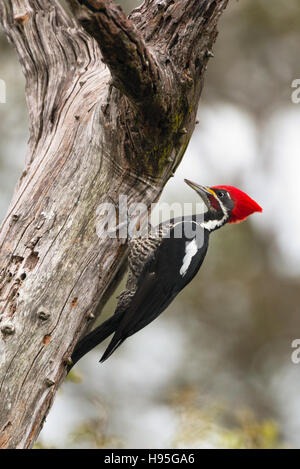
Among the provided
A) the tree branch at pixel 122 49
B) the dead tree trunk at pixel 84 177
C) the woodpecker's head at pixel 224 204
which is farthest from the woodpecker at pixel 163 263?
the tree branch at pixel 122 49

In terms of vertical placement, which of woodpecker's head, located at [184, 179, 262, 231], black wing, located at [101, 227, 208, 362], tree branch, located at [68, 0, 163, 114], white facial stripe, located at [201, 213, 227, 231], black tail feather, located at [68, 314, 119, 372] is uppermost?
tree branch, located at [68, 0, 163, 114]

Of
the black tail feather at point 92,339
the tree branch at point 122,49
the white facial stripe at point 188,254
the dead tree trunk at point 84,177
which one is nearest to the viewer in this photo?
the tree branch at point 122,49

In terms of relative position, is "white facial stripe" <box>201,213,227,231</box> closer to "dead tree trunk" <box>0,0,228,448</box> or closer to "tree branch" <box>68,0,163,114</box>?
"dead tree trunk" <box>0,0,228,448</box>

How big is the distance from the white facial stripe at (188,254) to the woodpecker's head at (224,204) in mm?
321

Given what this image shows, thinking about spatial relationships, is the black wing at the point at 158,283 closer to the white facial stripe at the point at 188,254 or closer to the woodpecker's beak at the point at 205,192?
the white facial stripe at the point at 188,254

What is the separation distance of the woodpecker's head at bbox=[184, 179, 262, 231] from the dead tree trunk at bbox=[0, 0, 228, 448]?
78cm

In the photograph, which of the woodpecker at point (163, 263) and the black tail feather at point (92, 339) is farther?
the woodpecker at point (163, 263)

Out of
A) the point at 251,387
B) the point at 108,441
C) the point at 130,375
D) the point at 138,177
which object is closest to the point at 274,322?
the point at 251,387

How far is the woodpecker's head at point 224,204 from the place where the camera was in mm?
4215

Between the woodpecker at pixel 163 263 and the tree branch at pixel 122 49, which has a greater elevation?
the tree branch at pixel 122 49

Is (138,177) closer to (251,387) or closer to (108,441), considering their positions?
(108,441)

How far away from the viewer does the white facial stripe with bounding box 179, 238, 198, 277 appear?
12.7ft

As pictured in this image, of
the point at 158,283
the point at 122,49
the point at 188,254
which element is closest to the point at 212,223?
the point at 188,254

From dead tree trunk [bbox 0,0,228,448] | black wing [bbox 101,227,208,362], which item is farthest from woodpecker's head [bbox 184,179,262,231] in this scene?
dead tree trunk [bbox 0,0,228,448]
